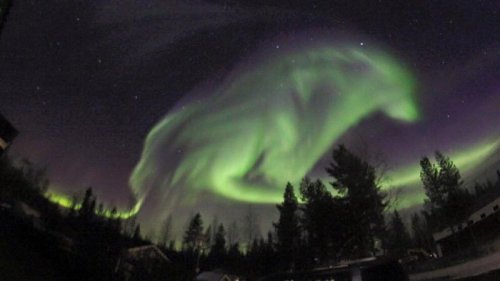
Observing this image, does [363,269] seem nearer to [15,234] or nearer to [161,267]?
[15,234]

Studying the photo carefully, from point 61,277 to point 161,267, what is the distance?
57.1 feet

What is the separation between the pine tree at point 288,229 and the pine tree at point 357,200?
18.7m

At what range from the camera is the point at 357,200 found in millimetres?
49500

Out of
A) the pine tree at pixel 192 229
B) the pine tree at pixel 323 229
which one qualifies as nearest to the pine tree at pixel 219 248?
the pine tree at pixel 192 229

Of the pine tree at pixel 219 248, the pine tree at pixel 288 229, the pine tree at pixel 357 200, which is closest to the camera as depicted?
the pine tree at pixel 357 200

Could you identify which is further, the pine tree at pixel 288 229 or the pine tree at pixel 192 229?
the pine tree at pixel 192 229

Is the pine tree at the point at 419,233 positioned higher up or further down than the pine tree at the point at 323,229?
higher up

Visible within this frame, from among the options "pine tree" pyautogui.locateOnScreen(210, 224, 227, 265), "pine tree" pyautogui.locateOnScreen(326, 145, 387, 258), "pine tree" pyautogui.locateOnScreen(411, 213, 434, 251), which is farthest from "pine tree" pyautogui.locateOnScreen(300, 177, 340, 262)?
"pine tree" pyautogui.locateOnScreen(411, 213, 434, 251)

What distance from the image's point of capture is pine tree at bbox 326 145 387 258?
157 ft

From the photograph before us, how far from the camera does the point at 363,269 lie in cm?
984

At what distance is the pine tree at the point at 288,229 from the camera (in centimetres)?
6556

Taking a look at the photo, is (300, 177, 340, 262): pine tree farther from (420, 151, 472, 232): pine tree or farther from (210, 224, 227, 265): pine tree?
Result: (210, 224, 227, 265): pine tree

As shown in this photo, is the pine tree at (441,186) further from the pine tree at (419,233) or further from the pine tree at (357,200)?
the pine tree at (419,233)

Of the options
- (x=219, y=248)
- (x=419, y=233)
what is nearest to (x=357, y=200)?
(x=219, y=248)
